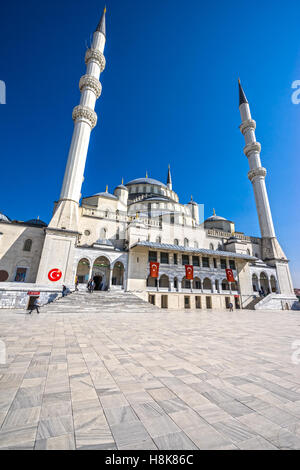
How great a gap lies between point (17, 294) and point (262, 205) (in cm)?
3687

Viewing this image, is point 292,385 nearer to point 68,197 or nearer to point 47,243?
point 47,243

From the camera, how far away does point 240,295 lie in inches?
1086

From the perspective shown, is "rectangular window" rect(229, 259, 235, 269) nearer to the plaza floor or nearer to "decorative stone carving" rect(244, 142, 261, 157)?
"decorative stone carving" rect(244, 142, 261, 157)

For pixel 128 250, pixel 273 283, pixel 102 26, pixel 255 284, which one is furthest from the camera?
pixel 102 26

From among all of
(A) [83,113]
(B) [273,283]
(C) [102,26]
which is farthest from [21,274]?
(C) [102,26]

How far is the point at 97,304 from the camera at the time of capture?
1630cm

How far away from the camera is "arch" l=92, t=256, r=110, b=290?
2378 centimetres

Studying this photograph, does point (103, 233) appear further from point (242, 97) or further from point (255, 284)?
point (242, 97)

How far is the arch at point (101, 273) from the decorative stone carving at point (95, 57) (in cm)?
2920

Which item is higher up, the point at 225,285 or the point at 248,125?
the point at 248,125

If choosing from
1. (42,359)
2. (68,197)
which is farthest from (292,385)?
(68,197)

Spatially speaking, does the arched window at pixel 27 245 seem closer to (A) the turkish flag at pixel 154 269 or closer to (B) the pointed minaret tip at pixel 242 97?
(A) the turkish flag at pixel 154 269

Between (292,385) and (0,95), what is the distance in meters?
7.55
